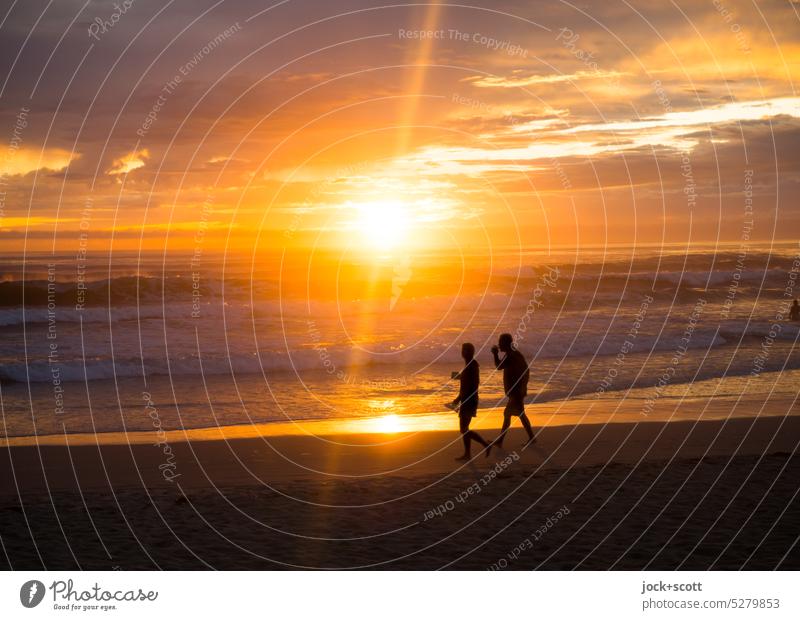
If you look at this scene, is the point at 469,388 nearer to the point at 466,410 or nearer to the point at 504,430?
the point at 466,410

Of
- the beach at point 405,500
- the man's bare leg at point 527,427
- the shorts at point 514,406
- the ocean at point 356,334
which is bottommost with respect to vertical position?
the beach at point 405,500

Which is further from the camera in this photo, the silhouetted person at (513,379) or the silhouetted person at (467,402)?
the silhouetted person at (513,379)

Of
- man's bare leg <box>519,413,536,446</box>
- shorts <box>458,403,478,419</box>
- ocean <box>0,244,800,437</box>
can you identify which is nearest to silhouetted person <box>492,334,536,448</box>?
man's bare leg <box>519,413,536,446</box>

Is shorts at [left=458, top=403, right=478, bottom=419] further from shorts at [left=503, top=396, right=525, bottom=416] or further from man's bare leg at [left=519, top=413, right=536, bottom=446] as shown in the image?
man's bare leg at [left=519, top=413, right=536, bottom=446]

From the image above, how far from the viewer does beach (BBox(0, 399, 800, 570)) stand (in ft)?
36.7

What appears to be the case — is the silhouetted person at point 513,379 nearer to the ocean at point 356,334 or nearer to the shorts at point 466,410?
the shorts at point 466,410

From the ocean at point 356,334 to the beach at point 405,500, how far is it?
3.57 m

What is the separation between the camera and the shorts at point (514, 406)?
17.0 m

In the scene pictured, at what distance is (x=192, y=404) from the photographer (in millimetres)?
23719

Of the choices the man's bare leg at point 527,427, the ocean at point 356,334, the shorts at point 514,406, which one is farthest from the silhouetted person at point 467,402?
the ocean at point 356,334

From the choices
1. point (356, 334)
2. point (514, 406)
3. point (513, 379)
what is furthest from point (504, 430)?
point (356, 334)

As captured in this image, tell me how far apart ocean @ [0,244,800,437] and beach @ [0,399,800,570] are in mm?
3570

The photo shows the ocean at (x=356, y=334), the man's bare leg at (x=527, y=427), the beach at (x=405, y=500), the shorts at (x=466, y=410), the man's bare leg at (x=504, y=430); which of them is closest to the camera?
the beach at (x=405, y=500)
